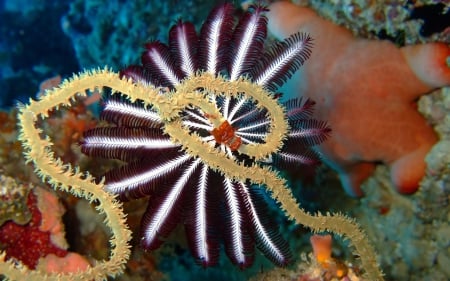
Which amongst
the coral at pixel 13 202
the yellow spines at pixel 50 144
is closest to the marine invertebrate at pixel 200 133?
the yellow spines at pixel 50 144

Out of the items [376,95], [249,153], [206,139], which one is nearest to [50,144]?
[206,139]

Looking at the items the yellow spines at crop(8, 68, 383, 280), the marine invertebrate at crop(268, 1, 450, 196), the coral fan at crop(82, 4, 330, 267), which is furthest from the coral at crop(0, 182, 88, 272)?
the marine invertebrate at crop(268, 1, 450, 196)

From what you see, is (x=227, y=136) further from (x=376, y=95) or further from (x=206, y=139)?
(x=376, y=95)

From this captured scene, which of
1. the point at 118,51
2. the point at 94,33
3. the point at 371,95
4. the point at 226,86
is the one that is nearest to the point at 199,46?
the point at 226,86

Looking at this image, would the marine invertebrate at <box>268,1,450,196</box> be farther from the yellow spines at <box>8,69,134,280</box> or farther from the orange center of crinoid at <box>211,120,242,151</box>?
the yellow spines at <box>8,69,134,280</box>

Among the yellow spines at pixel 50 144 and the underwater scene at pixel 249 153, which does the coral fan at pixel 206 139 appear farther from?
the yellow spines at pixel 50 144

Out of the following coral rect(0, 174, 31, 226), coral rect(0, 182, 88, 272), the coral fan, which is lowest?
coral rect(0, 182, 88, 272)

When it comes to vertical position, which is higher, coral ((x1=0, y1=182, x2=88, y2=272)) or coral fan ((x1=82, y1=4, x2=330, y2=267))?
coral fan ((x1=82, y1=4, x2=330, y2=267))

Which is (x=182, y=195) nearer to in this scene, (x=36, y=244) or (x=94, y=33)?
(x=36, y=244)
